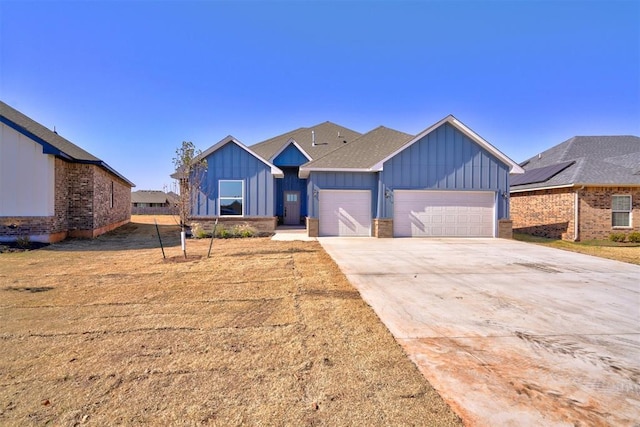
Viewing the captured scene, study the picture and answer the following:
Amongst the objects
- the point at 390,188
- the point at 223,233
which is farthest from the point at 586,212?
the point at 223,233

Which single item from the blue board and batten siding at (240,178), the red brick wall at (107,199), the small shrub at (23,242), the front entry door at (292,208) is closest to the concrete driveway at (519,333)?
the blue board and batten siding at (240,178)

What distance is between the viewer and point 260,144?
24.0 metres

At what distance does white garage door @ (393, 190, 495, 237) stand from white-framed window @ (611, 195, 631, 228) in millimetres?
5493

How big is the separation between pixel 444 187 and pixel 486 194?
2.13 meters

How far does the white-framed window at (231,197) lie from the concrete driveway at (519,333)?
810 cm

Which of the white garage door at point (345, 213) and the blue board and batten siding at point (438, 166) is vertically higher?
the blue board and batten siding at point (438, 166)

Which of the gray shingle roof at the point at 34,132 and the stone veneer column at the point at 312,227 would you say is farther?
the stone veneer column at the point at 312,227

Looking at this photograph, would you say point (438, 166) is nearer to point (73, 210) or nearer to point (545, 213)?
point (545, 213)

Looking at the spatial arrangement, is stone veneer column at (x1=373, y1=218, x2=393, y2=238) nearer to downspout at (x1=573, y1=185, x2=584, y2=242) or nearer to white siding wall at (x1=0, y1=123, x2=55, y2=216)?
downspout at (x1=573, y1=185, x2=584, y2=242)

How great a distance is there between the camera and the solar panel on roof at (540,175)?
53.7 feet

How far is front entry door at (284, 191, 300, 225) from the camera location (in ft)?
67.7

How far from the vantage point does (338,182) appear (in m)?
A: 14.4

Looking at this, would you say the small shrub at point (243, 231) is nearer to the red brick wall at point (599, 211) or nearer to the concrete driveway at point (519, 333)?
the concrete driveway at point (519, 333)

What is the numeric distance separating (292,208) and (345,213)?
6.81 meters
